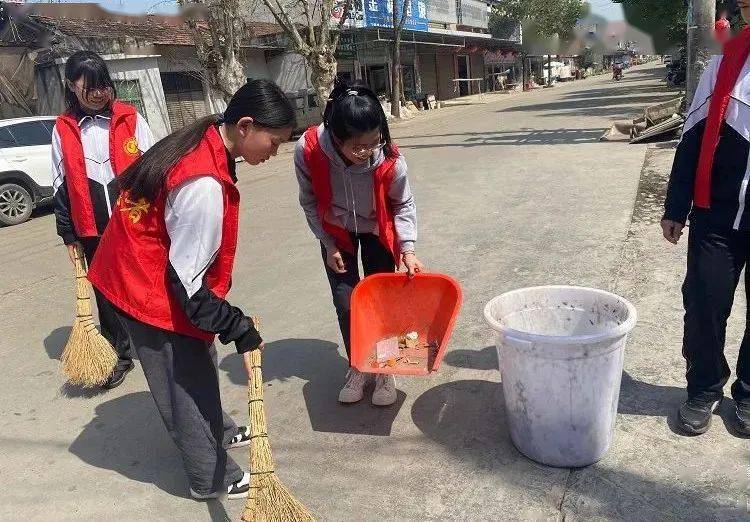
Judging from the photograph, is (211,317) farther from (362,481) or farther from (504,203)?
(504,203)

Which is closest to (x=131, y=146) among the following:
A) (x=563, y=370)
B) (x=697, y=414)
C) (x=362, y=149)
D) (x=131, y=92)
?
(x=362, y=149)

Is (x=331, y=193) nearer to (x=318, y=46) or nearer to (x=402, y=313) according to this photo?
(x=402, y=313)

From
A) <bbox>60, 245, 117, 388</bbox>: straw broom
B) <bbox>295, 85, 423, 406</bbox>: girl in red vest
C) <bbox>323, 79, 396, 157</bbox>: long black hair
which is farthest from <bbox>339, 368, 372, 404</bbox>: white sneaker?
<bbox>60, 245, 117, 388</bbox>: straw broom

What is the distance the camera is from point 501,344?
7.25ft

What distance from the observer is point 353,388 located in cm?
296

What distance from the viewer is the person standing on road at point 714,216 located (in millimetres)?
2162

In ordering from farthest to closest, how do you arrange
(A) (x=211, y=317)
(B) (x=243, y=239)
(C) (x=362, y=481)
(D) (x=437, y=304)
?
(B) (x=243, y=239) → (D) (x=437, y=304) → (C) (x=362, y=481) → (A) (x=211, y=317)

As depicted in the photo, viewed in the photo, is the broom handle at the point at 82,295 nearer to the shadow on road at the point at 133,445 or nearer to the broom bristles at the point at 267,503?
the shadow on road at the point at 133,445

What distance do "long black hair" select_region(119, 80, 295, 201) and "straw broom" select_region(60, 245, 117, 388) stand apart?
Answer: 5.23 feet

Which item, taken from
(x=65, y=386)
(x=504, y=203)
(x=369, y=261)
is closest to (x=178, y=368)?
(x=369, y=261)

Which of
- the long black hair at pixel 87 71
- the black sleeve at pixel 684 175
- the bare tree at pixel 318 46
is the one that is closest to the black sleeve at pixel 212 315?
the long black hair at pixel 87 71

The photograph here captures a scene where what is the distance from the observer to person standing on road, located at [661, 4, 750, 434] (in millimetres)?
2162

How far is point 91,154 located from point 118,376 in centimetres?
130

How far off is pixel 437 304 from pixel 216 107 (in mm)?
16972
